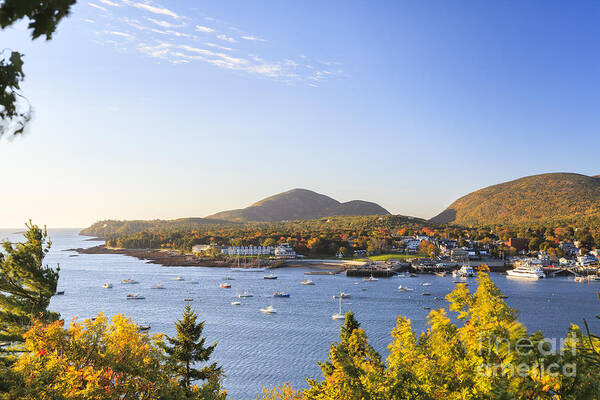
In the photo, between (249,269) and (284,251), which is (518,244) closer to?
(284,251)

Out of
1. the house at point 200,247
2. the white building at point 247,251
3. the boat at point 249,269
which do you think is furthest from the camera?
the house at point 200,247

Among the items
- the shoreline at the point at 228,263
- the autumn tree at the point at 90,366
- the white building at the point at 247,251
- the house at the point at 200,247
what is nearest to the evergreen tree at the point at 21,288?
the autumn tree at the point at 90,366

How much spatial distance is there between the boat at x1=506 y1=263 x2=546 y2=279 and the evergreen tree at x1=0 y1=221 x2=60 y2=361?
332ft

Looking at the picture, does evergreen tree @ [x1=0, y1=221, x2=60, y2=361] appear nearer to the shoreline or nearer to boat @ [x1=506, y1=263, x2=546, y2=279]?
the shoreline

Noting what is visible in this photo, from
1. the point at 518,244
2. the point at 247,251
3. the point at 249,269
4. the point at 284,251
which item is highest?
the point at 518,244

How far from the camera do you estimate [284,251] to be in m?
143

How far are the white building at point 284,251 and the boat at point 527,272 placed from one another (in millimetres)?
64335

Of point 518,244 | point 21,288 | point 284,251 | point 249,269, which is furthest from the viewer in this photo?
point 284,251

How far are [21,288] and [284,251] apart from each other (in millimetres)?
122782

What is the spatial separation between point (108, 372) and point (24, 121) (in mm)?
10410

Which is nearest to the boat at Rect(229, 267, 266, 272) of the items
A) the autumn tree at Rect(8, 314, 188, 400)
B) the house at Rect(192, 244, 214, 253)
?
the house at Rect(192, 244, 214, 253)

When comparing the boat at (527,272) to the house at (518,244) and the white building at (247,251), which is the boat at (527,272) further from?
the white building at (247,251)

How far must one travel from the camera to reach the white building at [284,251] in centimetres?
14062

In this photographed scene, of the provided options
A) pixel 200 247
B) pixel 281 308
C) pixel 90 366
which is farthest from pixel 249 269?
pixel 90 366
